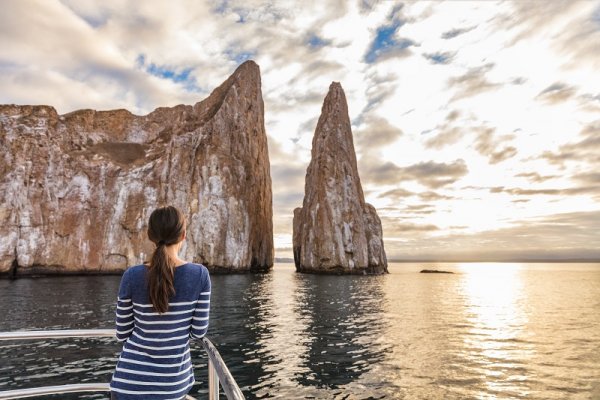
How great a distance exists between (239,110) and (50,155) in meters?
36.2

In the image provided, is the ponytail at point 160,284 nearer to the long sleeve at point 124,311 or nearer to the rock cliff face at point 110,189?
the long sleeve at point 124,311

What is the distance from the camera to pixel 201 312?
8.79 ft

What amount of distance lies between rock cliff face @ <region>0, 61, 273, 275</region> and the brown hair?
216 ft

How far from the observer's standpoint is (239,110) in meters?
80.1

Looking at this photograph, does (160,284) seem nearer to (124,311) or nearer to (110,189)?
(124,311)

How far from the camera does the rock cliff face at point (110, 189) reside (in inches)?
2458

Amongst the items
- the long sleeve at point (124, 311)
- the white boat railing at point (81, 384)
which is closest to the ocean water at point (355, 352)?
the white boat railing at point (81, 384)

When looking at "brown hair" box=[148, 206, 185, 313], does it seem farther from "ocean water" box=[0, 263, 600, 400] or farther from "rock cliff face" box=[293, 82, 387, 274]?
"rock cliff face" box=[293, 82, 387, 274]

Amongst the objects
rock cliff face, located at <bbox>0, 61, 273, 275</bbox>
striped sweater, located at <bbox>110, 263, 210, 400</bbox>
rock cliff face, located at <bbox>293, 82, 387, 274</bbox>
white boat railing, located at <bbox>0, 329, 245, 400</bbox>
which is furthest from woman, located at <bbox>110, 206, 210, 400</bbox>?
rock cliff face, located at <bbox>293, 82, 387, 274</bbox>

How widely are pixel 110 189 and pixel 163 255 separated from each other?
74331mm

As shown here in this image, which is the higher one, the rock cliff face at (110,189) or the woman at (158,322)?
the rock cliff face at (110,189)

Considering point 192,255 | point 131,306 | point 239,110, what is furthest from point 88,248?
point 131,306

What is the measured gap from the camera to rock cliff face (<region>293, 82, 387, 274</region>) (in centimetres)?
7800

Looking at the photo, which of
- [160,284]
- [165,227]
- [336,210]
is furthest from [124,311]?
[336,210]
